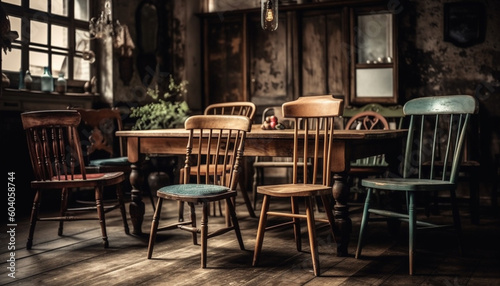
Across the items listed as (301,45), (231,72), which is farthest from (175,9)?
(301,45)

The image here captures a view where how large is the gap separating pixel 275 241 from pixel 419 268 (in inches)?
42.7

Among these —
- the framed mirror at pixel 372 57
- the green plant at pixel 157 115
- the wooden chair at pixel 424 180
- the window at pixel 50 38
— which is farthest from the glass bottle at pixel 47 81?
the wooden chair at pixel 424 180

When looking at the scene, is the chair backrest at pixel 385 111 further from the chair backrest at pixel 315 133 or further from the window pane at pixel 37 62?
the window pane at pixel 37 62

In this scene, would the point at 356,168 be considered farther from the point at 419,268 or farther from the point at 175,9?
the point at 175,9

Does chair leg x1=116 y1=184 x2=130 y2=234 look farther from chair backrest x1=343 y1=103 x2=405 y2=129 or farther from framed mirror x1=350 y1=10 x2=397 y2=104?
framed mirror x1=350 y1=10 x2=397 y2=104

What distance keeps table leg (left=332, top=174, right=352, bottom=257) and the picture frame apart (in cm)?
362

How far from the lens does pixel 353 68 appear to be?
21.0ft

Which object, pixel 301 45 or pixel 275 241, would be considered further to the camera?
pixel 301 45

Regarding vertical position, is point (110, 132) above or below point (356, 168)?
above

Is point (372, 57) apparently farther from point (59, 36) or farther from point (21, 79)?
point (21, 79)

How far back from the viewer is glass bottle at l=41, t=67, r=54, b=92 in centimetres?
538

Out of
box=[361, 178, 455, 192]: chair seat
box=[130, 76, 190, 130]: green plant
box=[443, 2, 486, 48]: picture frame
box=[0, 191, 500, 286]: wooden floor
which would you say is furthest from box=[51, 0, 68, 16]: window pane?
box=[443, 2, 486, 48]: picture frame

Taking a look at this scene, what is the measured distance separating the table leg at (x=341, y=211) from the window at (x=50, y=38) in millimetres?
3682

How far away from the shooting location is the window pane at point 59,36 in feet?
18.9
